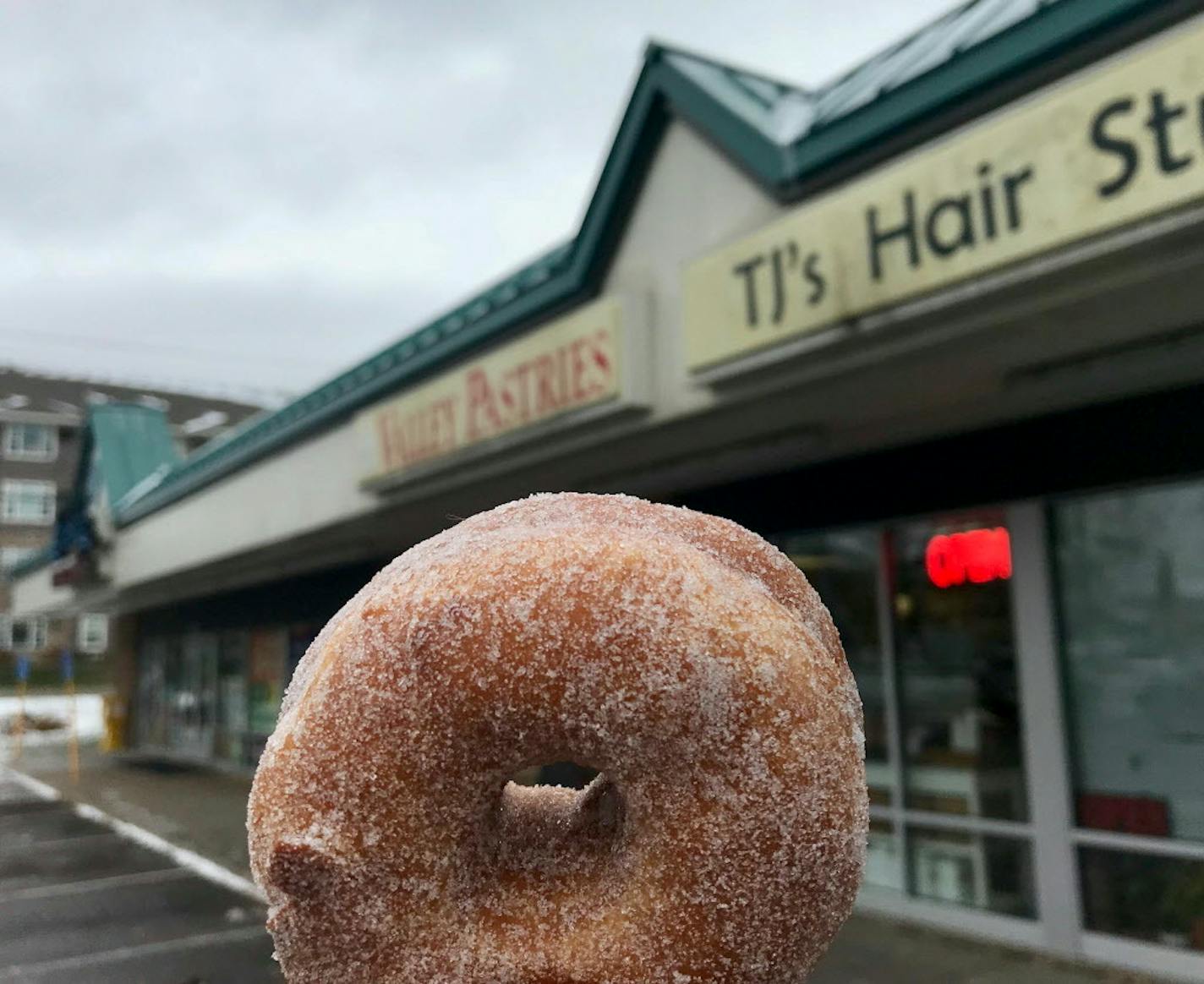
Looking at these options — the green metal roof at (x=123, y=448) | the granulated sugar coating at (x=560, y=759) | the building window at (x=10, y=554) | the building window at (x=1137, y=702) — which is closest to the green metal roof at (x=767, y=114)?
the building window at (x=1137, y=702)

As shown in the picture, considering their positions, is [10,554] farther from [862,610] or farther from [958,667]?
[958,667]

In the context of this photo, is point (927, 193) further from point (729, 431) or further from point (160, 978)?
point (160, 978)

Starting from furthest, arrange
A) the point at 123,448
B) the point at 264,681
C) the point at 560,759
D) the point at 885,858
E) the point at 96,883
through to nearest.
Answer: the point at 123,448
the point at 264,681
the point at 96,883
the point at 885,858
the point at 560,759

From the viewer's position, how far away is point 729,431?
666 cm

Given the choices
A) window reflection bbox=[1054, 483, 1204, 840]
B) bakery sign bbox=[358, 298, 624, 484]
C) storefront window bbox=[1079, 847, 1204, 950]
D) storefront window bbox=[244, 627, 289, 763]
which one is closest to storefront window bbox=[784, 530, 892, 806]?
window reflection bbox=[1054, 483, 1204, 840]

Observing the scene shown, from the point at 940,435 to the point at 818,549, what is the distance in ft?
4.59

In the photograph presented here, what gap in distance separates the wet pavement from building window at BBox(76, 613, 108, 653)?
42392 millimetres

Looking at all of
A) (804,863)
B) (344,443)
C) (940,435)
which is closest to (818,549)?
(940,435)

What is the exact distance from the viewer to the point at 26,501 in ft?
143

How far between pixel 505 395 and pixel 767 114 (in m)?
2.75

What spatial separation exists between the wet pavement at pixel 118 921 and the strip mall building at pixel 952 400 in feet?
12.1

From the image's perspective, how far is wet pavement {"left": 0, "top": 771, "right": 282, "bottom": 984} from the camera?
5727 mm

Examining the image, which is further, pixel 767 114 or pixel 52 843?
pixel 52 843

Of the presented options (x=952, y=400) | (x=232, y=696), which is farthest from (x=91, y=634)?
(x=952, y=400)
